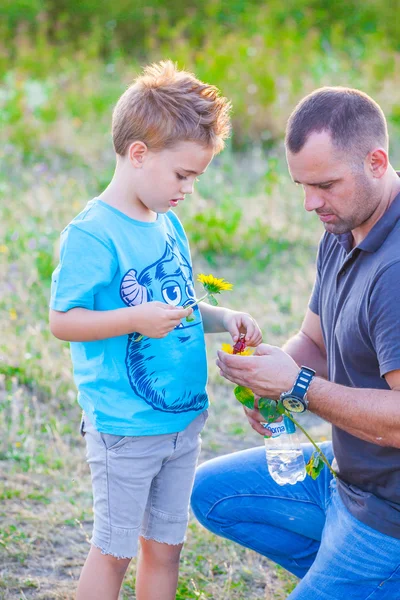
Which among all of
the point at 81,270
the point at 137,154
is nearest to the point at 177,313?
the point at 81,270

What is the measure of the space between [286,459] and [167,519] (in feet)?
1.99

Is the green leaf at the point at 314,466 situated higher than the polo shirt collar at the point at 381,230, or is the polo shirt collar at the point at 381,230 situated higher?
the polo shirt collar at the point at 381,230

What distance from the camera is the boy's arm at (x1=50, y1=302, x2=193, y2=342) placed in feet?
8.16

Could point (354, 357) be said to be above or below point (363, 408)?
above

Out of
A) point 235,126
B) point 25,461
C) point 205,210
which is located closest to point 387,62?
point 235,126

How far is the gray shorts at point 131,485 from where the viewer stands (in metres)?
2.64

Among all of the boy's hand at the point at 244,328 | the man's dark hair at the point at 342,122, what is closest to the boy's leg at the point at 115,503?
the boy's hand at the point at 244,328

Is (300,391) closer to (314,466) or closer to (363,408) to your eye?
(363,408)

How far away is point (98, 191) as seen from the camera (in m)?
7.68

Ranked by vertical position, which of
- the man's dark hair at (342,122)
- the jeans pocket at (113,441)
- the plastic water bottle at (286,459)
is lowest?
the plastic water bottle at (286,459)

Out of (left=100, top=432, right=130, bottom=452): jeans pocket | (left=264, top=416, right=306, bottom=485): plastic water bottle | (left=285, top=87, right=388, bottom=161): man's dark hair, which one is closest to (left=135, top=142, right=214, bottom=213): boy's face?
(left=285, top=87, right=388, bottom=161): man's dark hair

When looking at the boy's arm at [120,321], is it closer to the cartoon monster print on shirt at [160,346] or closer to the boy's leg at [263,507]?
the cartoon monster print on shirt at [160,346]

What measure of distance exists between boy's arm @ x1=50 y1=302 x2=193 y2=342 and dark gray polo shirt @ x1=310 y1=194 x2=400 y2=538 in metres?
0.55

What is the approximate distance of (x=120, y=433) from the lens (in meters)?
2.61
